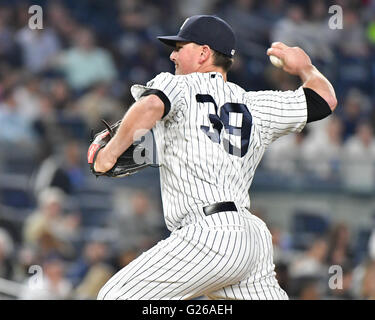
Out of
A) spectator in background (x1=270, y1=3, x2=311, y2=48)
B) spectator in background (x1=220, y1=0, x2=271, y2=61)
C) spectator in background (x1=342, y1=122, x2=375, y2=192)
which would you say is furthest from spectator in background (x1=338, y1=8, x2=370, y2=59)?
spectator in background (x1=342, y1=122, x2=375, y2=192)

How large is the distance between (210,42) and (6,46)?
718 centimetres

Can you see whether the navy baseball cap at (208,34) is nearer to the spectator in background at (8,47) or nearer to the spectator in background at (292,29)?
the spectator in background at (8,47)

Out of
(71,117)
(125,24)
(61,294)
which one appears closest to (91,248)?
(61,294)

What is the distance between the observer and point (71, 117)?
1013 cm

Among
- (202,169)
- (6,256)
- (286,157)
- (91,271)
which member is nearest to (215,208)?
→ (202,169)

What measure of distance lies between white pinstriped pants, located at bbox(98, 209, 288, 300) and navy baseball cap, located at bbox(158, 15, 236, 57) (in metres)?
0.82

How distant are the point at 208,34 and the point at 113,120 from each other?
5814 mm

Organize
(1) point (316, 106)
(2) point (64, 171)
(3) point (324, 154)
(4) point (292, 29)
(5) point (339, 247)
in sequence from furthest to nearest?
(4) point (292, 29) < (3) point (324, 154) < (2) point (64, 171) < (5) point (339, 247) < (1) point (316, 106)

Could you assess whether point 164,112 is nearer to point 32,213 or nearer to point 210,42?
point 210,42

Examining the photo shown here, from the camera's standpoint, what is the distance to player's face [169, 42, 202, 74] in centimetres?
426

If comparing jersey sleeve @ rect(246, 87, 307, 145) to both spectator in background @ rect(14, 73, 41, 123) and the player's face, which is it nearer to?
the player's face

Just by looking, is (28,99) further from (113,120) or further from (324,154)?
(324,154)

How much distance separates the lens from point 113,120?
32.7ft

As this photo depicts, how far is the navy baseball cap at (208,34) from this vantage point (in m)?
4.23
